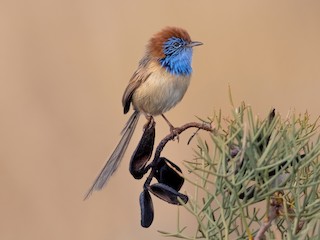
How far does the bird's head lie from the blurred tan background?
65 centimetres

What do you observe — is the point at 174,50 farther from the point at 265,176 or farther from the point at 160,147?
the point at 265,176

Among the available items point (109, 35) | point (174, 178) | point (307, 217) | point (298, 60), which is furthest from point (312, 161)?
point (109, 35)

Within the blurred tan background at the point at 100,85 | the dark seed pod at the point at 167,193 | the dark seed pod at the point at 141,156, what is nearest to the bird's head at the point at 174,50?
the blurred tan background at the point at 100,85

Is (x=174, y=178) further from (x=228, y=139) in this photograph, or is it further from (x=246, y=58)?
(x=246, y=58)

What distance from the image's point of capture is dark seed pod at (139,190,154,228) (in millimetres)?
986

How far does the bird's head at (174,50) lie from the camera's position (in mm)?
2438

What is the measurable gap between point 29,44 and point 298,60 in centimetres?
136

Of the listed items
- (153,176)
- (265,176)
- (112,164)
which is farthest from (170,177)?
(112,164)

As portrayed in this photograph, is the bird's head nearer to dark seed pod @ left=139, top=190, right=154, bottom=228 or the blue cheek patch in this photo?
the blue cheek patch

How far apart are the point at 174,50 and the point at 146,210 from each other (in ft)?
4.95

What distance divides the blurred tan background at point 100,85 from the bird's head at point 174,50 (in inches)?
25.5

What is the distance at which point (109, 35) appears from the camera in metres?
3.45

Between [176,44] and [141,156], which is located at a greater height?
[176,44]

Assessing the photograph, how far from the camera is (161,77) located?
2.43m
